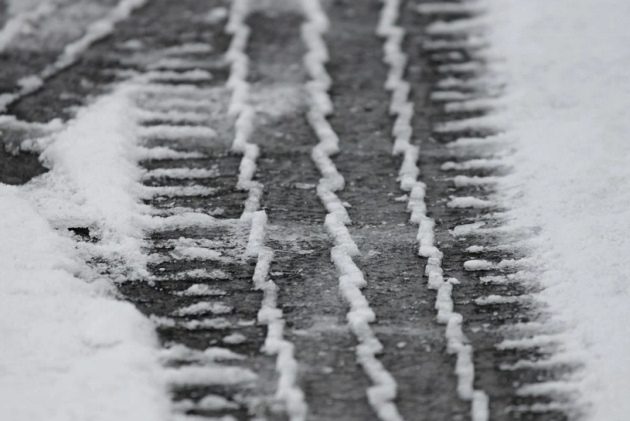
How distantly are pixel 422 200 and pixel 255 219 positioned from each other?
0.49m

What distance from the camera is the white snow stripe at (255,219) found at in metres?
1.97

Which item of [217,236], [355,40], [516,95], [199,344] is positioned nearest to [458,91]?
[516,95]

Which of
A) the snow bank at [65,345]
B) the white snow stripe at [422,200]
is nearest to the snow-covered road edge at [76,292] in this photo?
the snow bank at [65,345]

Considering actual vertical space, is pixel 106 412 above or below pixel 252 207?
below

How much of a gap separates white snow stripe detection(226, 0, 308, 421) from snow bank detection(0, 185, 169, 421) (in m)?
0.26

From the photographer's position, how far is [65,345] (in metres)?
2.04

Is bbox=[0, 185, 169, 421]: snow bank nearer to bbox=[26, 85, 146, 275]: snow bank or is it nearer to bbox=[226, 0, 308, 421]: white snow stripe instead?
bbox=[26, 85, 146, 275]: snow bank

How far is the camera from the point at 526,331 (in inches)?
85.1

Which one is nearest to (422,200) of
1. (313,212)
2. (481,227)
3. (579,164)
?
(481,227)

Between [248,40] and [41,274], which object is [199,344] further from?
[248,40]

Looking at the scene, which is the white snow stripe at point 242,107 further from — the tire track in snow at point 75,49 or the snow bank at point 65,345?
the snow bank at point 65,345

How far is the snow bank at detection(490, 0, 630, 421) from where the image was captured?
2096 mm

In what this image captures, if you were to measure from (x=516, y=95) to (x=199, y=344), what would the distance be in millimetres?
1583

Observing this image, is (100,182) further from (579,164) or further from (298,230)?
(579,164)
